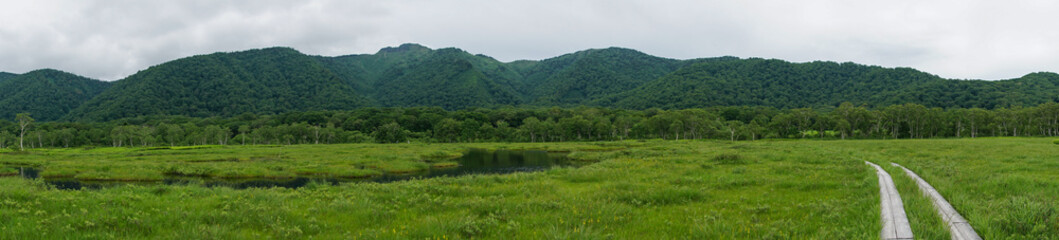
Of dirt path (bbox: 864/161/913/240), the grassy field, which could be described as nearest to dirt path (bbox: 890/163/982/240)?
the grassy field

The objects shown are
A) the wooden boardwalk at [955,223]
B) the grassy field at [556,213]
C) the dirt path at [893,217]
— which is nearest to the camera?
the wooden boardwalk at [955,223]

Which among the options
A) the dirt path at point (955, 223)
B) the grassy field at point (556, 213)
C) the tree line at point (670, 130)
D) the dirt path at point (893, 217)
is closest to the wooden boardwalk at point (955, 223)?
the dirt path at point (955, 223)

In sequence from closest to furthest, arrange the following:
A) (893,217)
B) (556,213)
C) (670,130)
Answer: (893,217) < (556,213) < (670,130)

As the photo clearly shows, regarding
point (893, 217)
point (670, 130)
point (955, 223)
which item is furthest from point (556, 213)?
point (670, 130)

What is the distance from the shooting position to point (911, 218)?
9.34 m

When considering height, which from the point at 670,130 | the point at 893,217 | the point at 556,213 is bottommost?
the point at 670,130

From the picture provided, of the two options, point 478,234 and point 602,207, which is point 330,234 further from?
point 602,207

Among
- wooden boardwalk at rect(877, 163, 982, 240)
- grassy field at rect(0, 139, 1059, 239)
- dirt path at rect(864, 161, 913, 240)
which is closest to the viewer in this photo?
wooden boardwalk at rect(877, 163, 982, 240)

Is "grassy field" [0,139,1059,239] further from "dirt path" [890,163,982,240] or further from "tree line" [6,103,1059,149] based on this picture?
"tree line" [6,103,1059,149]

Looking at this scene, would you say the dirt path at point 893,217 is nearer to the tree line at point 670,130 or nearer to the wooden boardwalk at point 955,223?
the wooden boardwalk at point 955,223

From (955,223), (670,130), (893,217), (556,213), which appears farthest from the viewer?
(670,130)

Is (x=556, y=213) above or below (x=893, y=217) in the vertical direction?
below

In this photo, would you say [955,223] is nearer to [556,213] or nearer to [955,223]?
[955,223]

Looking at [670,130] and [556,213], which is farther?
[670,130]
